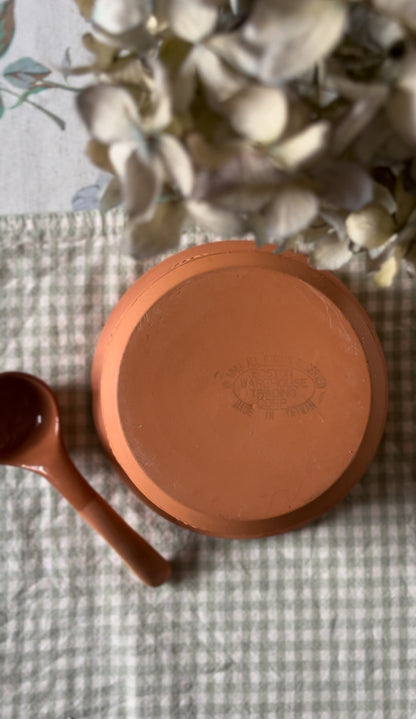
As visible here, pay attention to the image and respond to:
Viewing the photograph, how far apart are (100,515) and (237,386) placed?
14 cm

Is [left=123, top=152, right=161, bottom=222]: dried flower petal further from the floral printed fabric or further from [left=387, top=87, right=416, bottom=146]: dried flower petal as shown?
the floral printed fabric

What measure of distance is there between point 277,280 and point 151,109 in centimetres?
22

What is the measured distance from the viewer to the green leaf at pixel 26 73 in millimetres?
500

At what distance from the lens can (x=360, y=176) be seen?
20 cm

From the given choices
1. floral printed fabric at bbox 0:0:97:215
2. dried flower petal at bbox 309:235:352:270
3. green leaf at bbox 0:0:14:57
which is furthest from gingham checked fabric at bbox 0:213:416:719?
dried flower petal at bbox 309:235:352:270

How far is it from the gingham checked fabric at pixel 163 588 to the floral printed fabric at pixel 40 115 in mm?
25

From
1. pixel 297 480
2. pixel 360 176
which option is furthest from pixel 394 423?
pixel 360 176

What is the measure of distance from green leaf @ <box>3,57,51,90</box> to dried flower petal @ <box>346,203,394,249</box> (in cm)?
36

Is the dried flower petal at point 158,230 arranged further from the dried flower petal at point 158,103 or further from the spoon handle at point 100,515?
the spoon handle at point 100,515

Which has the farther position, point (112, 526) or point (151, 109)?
point (112, 526)

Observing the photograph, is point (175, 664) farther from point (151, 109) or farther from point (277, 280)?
point (151, 109)

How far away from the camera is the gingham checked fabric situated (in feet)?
1.65

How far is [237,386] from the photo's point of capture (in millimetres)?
425

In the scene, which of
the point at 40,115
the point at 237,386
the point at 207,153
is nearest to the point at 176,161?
the point at 207,153
